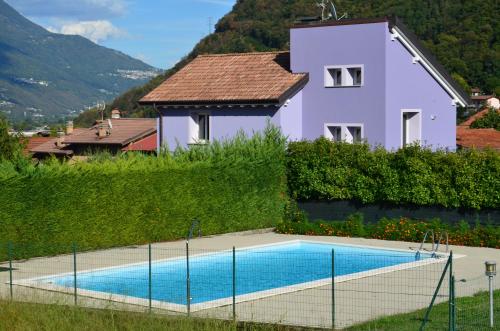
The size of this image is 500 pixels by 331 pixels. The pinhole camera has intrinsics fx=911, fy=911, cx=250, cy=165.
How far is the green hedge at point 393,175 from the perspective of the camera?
28.3m

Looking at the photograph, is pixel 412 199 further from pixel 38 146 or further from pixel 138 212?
pixel 38 146

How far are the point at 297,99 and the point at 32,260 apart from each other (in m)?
14.8

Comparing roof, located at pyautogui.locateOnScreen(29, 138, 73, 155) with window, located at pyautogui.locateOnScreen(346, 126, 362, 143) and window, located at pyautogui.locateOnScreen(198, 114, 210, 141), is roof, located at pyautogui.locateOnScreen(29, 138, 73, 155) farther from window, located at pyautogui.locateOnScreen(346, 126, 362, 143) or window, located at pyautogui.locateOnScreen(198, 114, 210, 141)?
window, located at pyautogui.locateOnScreen(346, 126, 362, 143)

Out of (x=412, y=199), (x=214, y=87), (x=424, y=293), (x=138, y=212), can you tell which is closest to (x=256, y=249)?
(x=138, y=212)

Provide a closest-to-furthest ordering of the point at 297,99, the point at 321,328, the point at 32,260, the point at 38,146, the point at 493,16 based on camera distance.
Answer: the point at 321,328 → the point at 32,260 → the point at 297,99 → the point at 38,146 → the point at 493,16

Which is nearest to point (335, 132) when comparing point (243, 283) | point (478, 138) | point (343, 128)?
point (343, 128)

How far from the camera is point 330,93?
35938 millimetres

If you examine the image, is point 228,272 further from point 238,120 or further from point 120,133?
point 120,133

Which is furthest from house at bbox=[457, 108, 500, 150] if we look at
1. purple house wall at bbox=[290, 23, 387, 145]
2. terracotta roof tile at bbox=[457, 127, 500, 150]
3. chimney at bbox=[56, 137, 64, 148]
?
chimney at bbox=[56, 137, 64, 148]

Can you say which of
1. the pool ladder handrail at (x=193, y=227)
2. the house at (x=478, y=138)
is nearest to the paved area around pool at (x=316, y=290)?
the pool ladder handrail at (x=193, y=227)

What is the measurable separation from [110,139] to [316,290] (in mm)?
32868

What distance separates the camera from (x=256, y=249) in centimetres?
2684

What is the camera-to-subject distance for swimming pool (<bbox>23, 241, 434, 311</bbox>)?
18906mm

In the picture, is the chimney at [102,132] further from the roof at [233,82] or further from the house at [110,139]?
the roof at [233,82]
